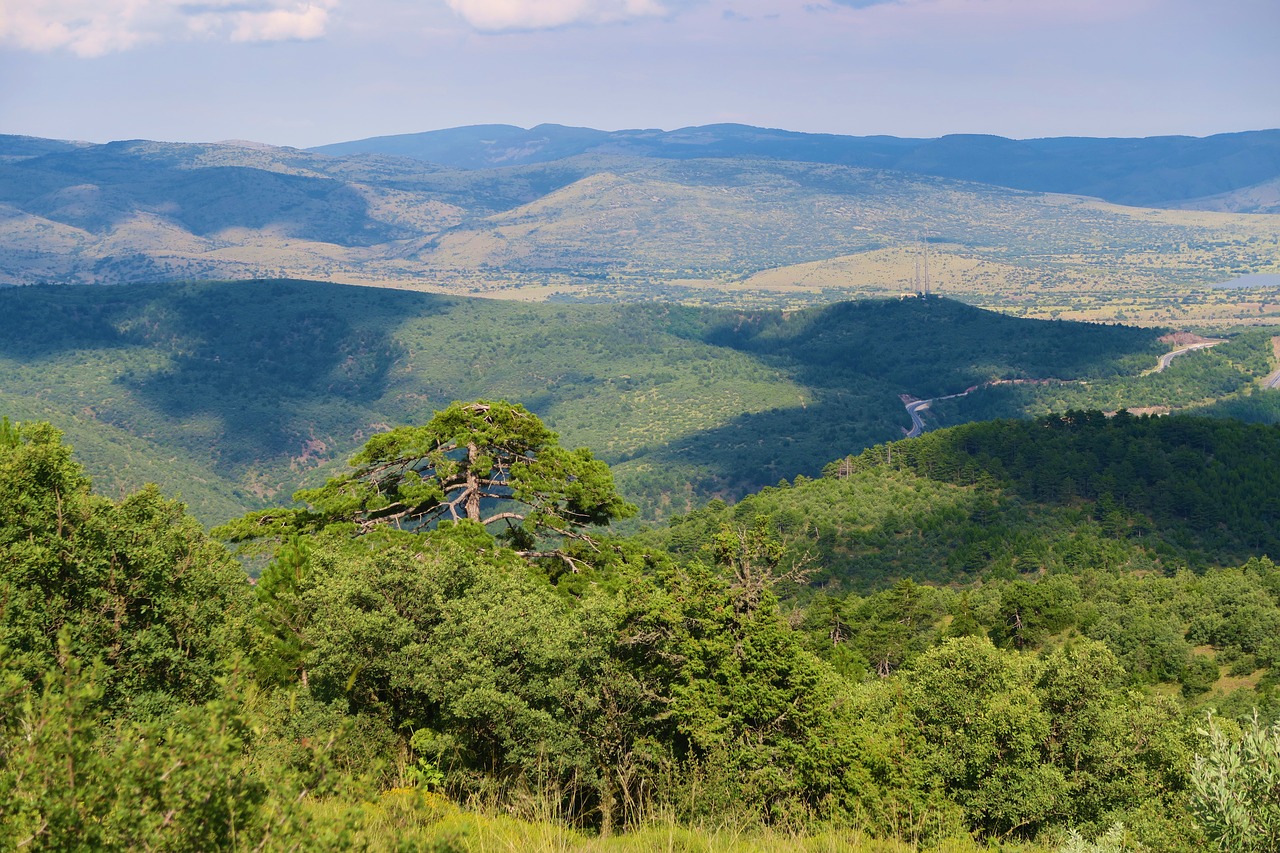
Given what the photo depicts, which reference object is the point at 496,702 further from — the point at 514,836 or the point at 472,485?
the point at 472,485

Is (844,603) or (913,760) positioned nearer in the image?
(913,760)

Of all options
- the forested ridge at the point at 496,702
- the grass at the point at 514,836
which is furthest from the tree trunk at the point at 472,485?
the grass at the point at 514,836

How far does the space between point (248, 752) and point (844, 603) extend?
54.9 metres

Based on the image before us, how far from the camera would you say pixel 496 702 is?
56.5 feet

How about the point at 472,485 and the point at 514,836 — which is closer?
the point at 514,836

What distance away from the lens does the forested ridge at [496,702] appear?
8.07 m

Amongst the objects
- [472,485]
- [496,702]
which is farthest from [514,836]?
[472,485]

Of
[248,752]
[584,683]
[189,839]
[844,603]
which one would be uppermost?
[189,839]

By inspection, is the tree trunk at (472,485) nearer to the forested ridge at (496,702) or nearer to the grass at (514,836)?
the forested ridge at (496,702)

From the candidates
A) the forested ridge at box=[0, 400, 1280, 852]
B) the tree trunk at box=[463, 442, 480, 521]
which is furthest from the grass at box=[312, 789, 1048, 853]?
the tree trunk at box=[463, 442, 480, 521]

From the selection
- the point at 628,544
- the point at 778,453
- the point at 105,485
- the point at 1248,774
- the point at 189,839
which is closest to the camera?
the point at 189,839

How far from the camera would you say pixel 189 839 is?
748cm

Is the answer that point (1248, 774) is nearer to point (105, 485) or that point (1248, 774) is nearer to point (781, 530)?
point (781, 530)

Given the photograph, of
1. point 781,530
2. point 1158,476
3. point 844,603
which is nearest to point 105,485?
point 781,530
